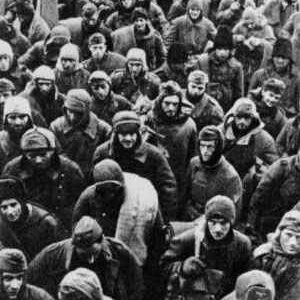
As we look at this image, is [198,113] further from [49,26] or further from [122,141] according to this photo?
[49,26]

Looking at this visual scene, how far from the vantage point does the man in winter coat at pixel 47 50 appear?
43.0ft

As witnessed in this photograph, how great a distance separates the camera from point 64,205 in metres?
9.70

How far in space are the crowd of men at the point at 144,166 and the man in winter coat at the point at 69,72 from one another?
16mm

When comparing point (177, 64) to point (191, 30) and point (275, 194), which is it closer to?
point (191, 30)

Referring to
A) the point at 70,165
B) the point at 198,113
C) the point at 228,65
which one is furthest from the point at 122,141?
the point at 228,65

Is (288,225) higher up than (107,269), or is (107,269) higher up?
(288,225)

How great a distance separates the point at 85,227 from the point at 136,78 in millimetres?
4536

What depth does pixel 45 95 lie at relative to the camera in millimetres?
11562

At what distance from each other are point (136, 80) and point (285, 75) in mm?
1847

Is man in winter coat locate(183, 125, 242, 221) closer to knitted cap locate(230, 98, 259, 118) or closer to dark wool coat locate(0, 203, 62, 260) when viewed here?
knitted cap locate(230, 98, 259, 118)

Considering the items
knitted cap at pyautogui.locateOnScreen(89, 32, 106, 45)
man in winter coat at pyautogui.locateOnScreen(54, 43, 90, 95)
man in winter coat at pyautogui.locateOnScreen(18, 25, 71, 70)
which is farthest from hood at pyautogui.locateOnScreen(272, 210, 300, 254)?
man in winter coat at pyautogui.locateOnScreen(18, 25, 71, 70)

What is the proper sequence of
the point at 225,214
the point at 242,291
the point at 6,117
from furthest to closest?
the point at 6,117 < the point at 225,214 < the point at 242,291

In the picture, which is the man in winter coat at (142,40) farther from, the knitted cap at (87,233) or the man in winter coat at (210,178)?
the knitted cap at (87,233)

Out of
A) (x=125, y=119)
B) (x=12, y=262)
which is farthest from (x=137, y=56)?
(x=12, y=262)
